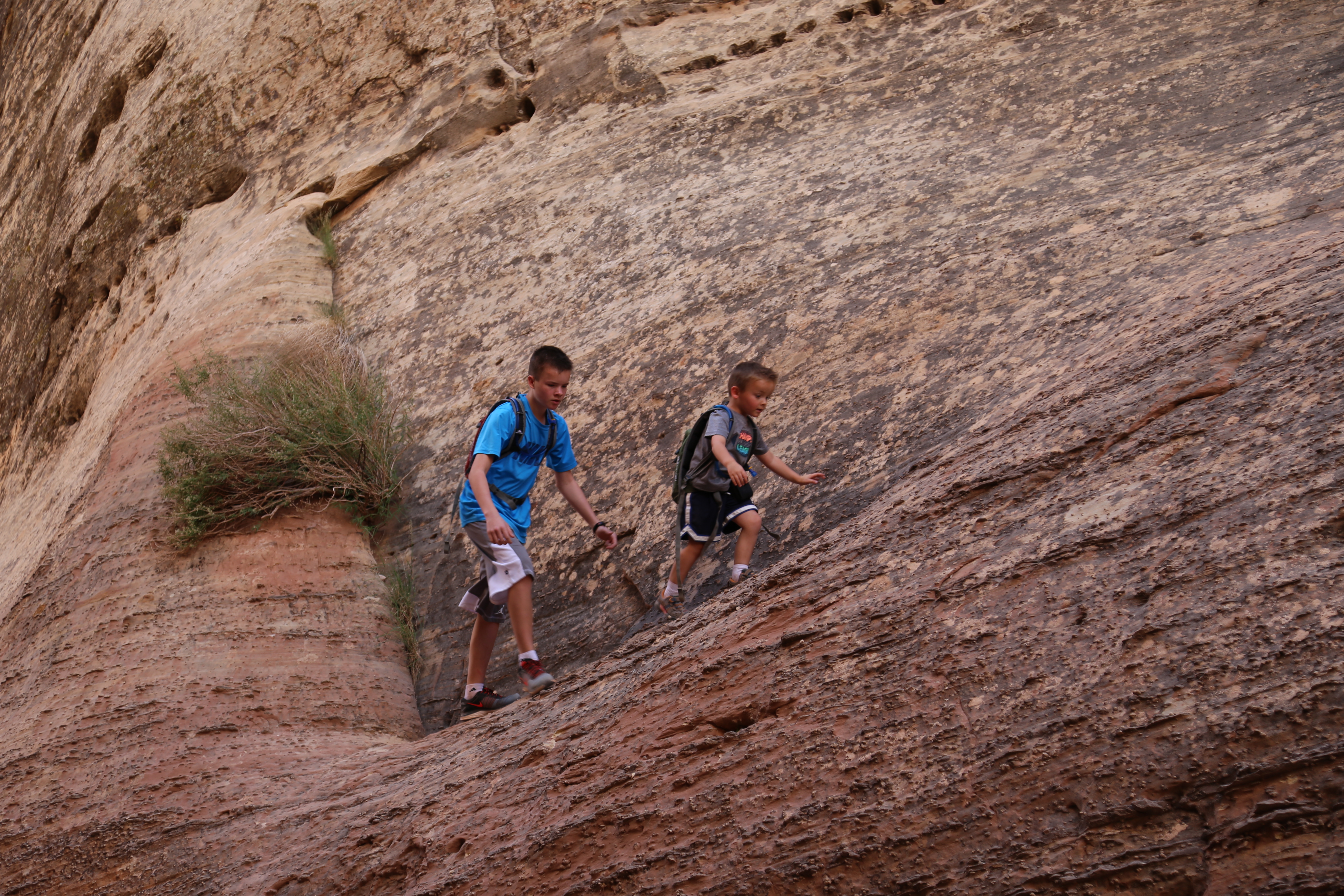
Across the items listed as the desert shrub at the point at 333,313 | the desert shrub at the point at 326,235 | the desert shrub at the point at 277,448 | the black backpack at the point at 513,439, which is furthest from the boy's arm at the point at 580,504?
the desert shrub at the point at 326,235

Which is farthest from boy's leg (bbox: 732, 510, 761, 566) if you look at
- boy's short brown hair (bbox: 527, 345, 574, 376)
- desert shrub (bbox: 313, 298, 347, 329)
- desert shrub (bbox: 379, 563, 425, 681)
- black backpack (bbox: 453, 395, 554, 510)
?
desert shrub (bbox: 313, 298, 347, 329)

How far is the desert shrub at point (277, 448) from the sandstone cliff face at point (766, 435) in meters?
0.18

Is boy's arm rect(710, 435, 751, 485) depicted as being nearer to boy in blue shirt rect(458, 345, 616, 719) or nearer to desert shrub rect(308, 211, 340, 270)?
boy in blue shirt rect(458, 345, 616, 719)

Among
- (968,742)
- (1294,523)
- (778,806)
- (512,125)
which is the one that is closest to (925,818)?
(968,742)

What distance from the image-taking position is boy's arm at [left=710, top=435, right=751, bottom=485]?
4199 mm

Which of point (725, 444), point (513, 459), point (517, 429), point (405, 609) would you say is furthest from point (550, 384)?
point (405, 609)

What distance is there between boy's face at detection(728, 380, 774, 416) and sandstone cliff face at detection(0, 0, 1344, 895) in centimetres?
39

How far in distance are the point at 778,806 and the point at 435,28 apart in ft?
25.2

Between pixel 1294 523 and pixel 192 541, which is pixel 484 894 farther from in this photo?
pixel 192 541

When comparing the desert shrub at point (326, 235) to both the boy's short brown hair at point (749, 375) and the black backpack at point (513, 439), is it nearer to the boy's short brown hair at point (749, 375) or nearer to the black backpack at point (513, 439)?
the black backpack at point (513, 439)

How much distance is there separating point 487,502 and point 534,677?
72 cm

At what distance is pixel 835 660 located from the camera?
296 cm

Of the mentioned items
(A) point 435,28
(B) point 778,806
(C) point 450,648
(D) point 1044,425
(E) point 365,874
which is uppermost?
(A) point 435,28

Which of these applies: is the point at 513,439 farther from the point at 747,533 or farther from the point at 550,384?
the point at 747,533
